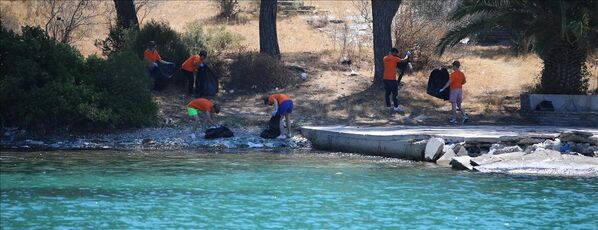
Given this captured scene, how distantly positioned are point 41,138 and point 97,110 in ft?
4.54

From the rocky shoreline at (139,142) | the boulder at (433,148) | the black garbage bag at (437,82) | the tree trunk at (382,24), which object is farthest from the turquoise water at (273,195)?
the tree trunk at (382,24)

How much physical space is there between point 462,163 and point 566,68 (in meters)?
7.37

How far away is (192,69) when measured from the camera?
27.9 m

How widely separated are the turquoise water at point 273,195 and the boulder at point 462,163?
15.9 inches

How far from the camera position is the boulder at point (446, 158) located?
20.7 meters

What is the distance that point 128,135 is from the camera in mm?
24906

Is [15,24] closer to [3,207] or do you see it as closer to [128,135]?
[128,135]

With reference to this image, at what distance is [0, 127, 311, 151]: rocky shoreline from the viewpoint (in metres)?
23.8

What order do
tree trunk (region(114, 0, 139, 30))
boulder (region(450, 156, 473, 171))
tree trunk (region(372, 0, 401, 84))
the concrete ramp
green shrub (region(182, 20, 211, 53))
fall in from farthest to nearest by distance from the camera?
1. green shrub (region(182, 20, 211, 53))
2. tree trunk (region(114, 0, 139, 30))
3. tree trunk (region(372, 0, 401, 84))
4. the concrete ramp
5. boulder (region(450, 156, 473, 171))

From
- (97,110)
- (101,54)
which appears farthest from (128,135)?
(101,54)

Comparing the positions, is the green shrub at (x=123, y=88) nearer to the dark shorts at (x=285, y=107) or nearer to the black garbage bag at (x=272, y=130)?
the black garbage bag at (x=272, y=130)

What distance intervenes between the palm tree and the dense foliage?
24.9 feet

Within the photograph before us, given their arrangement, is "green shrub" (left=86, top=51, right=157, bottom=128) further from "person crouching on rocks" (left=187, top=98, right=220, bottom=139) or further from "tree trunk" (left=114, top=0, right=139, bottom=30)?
"tree trunk" (left=114, top=0, right=139, bottom=30)

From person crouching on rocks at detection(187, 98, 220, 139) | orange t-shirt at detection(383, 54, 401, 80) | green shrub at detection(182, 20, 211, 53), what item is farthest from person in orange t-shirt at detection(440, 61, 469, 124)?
green shrub at detection(182, 20, 211, 53)
